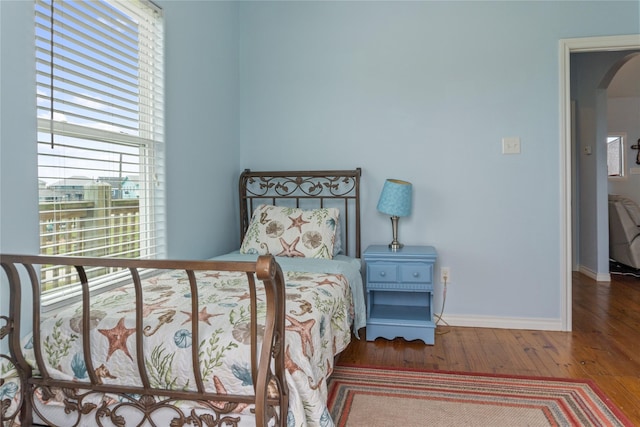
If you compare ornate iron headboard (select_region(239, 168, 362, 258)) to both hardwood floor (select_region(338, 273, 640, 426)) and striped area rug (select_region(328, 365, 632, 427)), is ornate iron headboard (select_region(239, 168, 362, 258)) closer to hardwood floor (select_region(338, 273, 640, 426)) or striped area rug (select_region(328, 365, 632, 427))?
hardwood floor (select_region(338, 273, 640, 426))

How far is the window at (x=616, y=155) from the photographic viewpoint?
654 cm

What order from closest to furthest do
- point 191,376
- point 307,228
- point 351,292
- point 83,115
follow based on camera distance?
point 191,376 < point 83,115 < point 351,292 < point 307,228

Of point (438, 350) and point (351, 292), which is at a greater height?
point (351, 292)

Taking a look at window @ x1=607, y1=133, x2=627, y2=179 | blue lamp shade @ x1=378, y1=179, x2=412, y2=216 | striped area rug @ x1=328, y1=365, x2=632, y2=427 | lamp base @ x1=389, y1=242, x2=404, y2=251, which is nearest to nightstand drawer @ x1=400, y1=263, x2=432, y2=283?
lamp base @ x1=389, y1=242, x2=404, y2=251

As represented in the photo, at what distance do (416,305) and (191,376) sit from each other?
202cm

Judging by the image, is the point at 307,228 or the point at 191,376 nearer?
the point at 191,376

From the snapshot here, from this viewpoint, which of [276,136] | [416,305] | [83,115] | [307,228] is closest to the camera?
[83,115]

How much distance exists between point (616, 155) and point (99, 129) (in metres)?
7.39

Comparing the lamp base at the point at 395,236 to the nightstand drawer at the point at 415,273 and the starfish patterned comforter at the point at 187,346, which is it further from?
the starfish patterned comforter at the point at 187,346

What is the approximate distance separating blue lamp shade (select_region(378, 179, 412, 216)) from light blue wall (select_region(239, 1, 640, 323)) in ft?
0.81

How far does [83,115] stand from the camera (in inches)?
71.6

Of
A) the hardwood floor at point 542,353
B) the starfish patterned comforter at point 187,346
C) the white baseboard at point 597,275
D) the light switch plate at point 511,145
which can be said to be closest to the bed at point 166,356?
the starfish patterned comforter at point 187,346

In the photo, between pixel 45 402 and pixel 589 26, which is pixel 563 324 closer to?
pixel 589 26

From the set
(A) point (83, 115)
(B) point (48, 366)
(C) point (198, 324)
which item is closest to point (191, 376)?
(C) point (198, 324)
